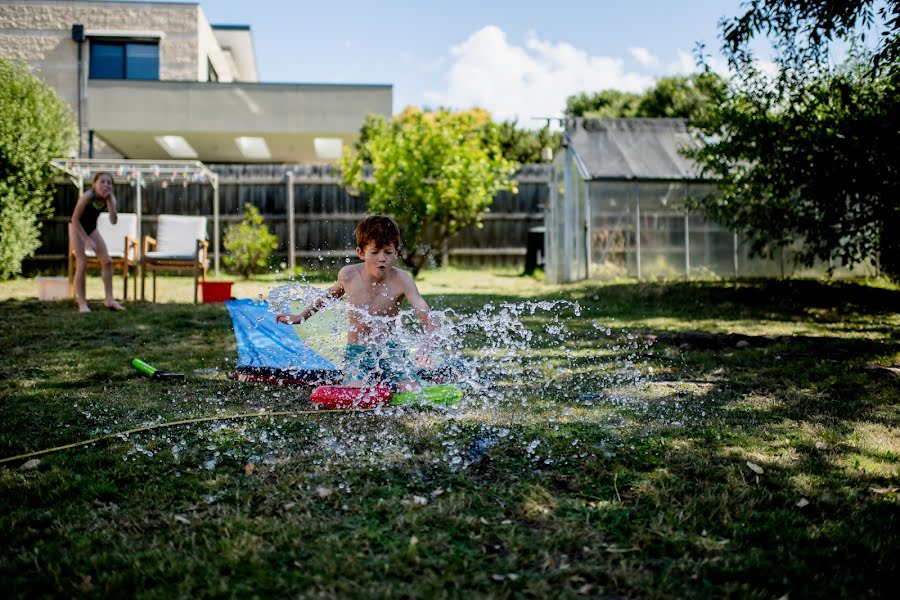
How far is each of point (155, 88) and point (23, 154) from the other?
7.20 m

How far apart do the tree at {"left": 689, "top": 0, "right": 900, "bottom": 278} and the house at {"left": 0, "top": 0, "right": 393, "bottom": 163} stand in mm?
13114

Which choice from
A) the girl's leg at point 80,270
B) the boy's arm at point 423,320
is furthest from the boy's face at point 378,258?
the girl's leg at point 80,270

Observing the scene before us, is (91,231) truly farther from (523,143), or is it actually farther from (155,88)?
(523,143)

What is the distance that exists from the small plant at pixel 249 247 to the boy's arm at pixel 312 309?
965cm

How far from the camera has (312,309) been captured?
4.17m

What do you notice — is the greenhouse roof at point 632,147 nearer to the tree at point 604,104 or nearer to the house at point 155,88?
the house at point 155,88

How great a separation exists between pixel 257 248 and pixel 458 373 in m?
10.1

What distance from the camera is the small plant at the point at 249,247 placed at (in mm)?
13617

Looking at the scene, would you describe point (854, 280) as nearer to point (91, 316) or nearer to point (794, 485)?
point (794, 485)

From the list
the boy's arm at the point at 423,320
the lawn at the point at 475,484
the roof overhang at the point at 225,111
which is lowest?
the lawn at the point at 475,484

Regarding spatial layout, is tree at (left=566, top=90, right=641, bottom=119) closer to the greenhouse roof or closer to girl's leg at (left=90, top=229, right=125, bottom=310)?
the greenhouse roof

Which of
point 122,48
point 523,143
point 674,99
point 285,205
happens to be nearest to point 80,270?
point 285,205

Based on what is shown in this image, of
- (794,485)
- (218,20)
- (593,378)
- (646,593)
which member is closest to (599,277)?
(593,378)

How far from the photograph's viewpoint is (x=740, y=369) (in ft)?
15.3
